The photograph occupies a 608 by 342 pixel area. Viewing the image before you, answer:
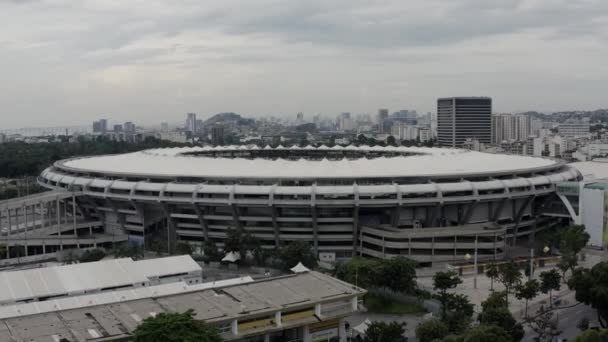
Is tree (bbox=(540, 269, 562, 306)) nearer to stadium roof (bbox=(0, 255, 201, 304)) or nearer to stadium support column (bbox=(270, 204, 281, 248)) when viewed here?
stadium support column (bbox=(270, 204, 281, 248))

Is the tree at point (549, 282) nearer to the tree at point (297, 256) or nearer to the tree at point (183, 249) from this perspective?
the tree at point (297, 256)

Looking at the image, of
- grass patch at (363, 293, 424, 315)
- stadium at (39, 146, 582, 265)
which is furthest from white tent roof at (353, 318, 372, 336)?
stadium at (39, 146, 582, 265)

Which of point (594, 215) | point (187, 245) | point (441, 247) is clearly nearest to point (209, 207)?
point (187, 245)

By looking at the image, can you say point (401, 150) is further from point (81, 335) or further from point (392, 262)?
→ point (81, 335)

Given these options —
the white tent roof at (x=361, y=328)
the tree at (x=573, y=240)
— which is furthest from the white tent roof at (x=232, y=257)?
the tree at (x=573, y=240)

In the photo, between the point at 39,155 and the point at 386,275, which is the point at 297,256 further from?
the point at 39,155

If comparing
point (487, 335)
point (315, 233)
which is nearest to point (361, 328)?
point (487, 335)

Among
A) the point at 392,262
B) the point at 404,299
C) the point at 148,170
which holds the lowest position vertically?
the point at 404,299
